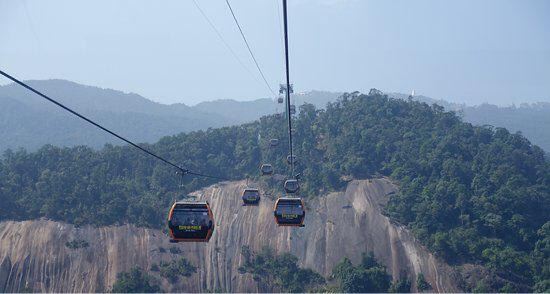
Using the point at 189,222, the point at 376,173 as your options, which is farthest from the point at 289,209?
the point at 376,173

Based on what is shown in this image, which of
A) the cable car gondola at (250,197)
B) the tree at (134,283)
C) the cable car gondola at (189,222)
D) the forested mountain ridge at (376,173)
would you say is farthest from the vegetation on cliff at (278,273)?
the cable car gondola at (189,222)

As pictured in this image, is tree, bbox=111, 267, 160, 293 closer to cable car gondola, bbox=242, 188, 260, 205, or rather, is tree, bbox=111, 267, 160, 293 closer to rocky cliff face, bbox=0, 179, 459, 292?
rocky cliff face, bbox=0, 179, 459, 292

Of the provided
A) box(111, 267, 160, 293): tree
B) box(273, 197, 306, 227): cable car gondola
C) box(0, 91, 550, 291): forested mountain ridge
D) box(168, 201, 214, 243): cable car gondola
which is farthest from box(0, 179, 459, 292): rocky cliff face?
box(168, 201, 214, 243): cable car gondola

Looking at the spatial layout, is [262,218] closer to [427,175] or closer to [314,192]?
[314,192]

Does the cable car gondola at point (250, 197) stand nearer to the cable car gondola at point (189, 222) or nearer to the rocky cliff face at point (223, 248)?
the cable car gondola at point (189, 222)

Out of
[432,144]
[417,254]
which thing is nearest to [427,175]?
[432,144]

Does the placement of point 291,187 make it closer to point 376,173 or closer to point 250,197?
point 250,197
